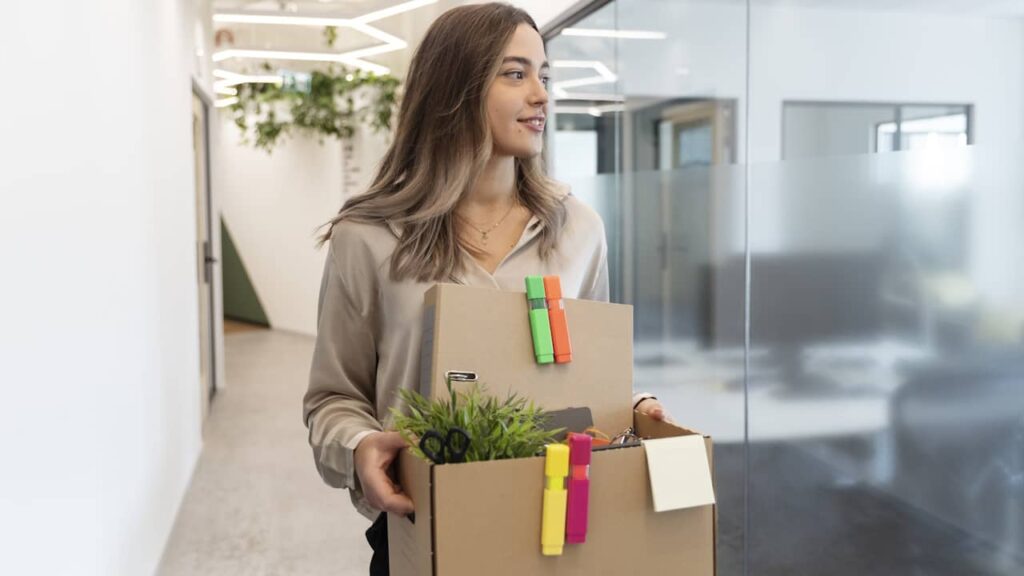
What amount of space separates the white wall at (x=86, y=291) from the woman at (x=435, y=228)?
33.7 inches

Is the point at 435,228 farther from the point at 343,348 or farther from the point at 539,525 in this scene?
the point at 539,525

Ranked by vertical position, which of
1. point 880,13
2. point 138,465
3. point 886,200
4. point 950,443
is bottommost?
point 138,465

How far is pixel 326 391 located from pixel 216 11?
7172 mm

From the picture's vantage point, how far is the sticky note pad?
39.9 inches

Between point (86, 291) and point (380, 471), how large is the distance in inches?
67.8

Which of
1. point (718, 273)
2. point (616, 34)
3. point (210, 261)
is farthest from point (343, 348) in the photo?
point (210, 261)

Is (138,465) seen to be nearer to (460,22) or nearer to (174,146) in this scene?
(174,146)

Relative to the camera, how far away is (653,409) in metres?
1.22

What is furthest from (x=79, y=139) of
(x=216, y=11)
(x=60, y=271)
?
(x=216, y=11)

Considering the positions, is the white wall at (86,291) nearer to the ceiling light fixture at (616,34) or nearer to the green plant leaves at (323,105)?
the ceiling light fixture at (616,34)

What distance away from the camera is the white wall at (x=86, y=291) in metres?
1.92

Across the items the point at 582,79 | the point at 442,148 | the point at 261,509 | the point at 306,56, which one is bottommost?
the point at 261,509

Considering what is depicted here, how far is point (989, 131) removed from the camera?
201cm

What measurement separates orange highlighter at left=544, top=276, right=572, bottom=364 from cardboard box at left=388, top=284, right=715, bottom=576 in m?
0.02
